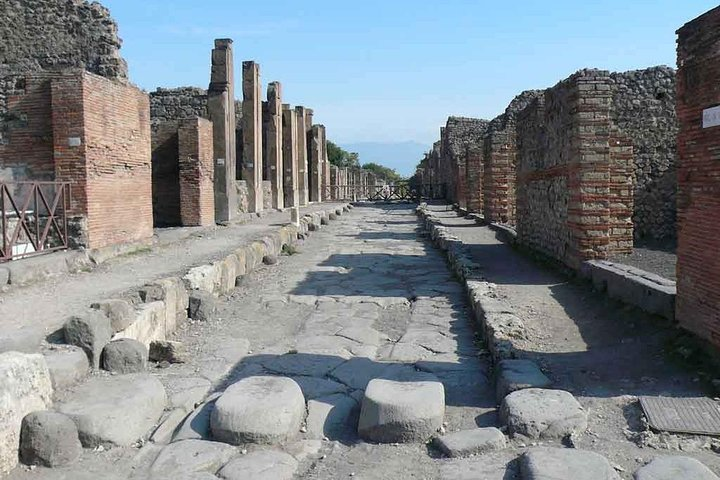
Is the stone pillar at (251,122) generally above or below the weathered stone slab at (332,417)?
above

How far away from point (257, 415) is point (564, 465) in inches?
69.1

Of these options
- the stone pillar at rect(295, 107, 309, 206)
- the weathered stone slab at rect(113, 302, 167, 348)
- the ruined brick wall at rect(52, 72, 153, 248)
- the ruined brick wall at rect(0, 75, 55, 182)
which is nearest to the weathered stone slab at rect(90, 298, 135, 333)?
the weathered stone slab at rect(113, 302, 167, 348)

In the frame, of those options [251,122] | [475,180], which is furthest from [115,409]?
[475,180]

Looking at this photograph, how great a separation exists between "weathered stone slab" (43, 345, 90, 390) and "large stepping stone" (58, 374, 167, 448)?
0.10m

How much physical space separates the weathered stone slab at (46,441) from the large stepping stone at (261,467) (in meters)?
0.90

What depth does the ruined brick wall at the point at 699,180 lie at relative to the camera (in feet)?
16.2

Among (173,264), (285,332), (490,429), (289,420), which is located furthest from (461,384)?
(173,264)

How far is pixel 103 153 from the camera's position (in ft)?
33.1

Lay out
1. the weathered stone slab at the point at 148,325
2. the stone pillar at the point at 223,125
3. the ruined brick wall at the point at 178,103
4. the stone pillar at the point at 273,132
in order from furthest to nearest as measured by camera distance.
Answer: the stone pillar at the point at 273,132
the ruined brick wall at the point at 178,103
the stone pillar at the point at 223,125
the weathered stone slab at the point at 148,325

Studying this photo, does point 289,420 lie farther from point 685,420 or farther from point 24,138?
point 24,138

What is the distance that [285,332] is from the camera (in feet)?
23.2

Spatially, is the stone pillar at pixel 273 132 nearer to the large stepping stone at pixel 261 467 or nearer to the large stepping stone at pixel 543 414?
the large stepping stone at pixel 543 414

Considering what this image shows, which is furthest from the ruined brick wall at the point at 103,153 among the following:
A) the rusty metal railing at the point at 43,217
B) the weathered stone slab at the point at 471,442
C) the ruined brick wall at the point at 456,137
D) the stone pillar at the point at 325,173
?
the stone pillar at the point at 325,173

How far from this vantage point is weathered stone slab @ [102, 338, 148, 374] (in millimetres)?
5191
